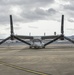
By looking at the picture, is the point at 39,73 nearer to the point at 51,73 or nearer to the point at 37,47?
the point at 51,73

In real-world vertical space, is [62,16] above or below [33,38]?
above

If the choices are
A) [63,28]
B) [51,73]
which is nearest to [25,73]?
[51,73]

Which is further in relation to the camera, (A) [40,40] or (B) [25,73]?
(A) [40,40]

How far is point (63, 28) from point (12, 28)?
44.4 feet

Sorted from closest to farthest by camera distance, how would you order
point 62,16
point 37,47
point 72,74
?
1. point 72,74
2. point 37,47
3. point 62,16

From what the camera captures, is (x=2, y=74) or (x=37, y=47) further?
(x=37, y=47)

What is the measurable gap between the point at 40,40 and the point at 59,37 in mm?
5083

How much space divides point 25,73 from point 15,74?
75 cm

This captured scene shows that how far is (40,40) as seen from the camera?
55000 millimetres

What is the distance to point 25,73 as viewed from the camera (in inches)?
562

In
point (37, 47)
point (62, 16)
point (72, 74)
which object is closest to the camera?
point (72, 74)

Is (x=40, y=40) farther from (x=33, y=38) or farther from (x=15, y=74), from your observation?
(x=15, y=74)

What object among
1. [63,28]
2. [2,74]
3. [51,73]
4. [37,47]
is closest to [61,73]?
[51,73]

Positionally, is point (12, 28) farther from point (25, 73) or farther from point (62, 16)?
point (25, 73)
